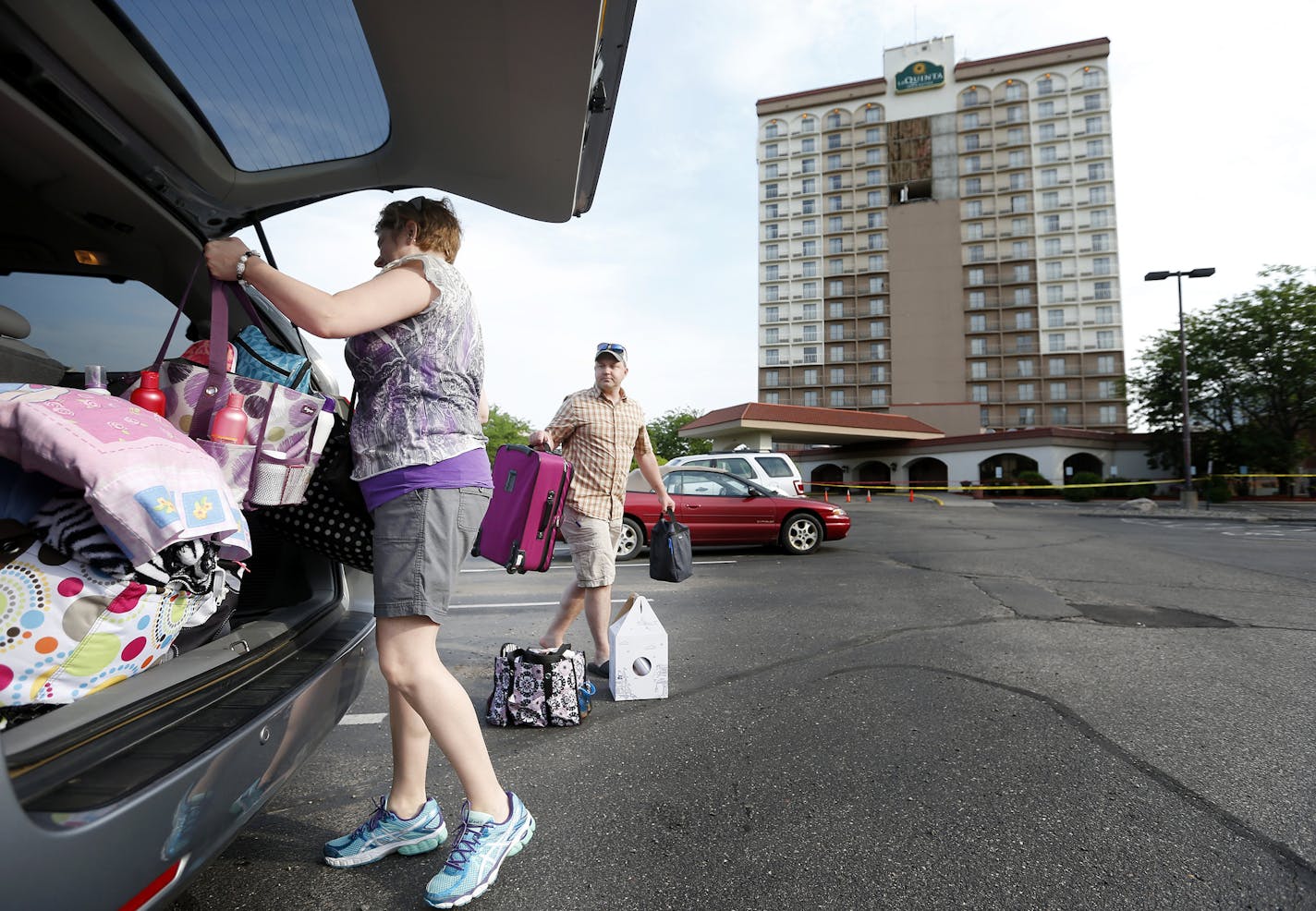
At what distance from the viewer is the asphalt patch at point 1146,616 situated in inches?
216

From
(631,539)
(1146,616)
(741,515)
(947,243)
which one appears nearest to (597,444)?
(1146,616)

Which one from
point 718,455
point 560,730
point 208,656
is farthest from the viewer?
point 718,455

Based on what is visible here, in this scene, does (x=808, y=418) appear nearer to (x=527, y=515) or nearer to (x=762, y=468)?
(x=762, y=468)

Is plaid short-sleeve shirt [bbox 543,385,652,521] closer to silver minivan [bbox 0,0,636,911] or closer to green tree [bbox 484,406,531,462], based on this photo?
silver minivan [bbox 0,0,636,911]

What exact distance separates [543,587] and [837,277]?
71.9 metres

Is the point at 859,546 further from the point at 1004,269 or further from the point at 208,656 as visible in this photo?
the point at 1004,269

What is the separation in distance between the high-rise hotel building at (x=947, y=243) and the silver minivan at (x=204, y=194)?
71.2m

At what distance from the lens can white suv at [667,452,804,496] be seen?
13641mm

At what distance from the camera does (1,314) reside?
213 centimetres

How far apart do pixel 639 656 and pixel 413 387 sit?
7.44ft

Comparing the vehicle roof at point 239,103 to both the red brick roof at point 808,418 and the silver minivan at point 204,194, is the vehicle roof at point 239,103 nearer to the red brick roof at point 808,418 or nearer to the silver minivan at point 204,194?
the silver minivan at point 204,194

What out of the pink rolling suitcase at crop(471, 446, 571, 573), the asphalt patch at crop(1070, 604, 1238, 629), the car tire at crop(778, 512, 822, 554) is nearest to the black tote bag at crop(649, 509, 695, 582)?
the pink rolling suitcase at crop(471, 446, 571, 573)

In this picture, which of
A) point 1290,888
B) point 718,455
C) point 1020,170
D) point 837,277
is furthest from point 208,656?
point 1020,170

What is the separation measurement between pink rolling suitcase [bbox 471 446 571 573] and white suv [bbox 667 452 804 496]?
32.4ft
